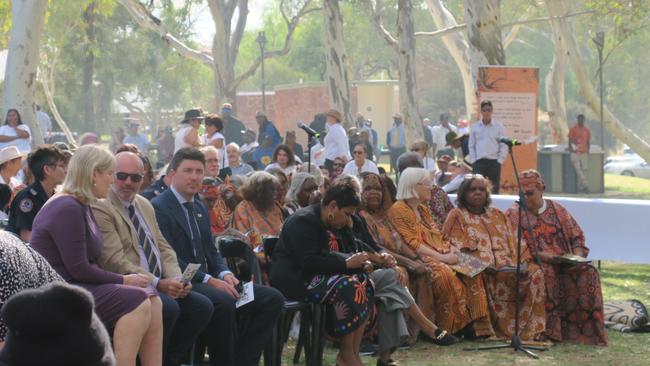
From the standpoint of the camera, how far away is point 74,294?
2.87 meters

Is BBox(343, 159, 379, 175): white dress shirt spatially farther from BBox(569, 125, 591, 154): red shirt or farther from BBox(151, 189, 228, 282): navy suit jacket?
BBox(569, 125, 591, 154): red shirt

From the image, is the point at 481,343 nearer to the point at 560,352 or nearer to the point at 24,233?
the point at 560,352

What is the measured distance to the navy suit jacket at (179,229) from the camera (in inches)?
289

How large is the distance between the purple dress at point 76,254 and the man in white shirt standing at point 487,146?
11279mm

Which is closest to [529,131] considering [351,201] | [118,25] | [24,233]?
[351,201]

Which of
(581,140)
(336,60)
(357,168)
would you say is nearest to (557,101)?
(581,140)

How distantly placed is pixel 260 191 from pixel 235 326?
1.79m

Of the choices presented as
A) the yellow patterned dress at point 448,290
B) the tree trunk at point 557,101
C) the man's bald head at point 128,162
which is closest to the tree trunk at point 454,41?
the tree trunk at point 557,101

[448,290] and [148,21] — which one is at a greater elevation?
[148,21]

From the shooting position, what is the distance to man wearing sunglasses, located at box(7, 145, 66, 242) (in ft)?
23.4

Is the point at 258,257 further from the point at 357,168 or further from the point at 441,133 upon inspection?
the point at 441,133

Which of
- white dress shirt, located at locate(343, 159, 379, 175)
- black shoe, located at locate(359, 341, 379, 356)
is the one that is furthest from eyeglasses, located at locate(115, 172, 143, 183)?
white dress shirt, located at locate(343, 159, 379, 175)

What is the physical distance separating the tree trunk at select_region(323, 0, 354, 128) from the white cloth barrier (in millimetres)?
17346

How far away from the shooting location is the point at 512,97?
2014 centimetres
